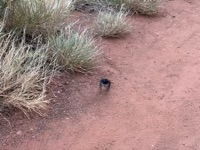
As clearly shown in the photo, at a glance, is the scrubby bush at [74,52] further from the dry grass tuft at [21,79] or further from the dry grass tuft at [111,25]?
the dry grass tuft at [111,25]

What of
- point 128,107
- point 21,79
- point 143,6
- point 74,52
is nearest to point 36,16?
point 74,52

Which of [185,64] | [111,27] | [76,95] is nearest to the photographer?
[76,95]

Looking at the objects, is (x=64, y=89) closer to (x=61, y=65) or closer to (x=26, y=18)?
(x=61, y=65)

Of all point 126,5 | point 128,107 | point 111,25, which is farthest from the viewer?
point 126,5

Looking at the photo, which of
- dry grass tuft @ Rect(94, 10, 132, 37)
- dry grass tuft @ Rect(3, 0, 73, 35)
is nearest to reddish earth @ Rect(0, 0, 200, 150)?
dry grass tuft @ Rect(94, 10, 132, 37)

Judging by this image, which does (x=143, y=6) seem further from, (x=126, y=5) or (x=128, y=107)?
(x=128, y=107)

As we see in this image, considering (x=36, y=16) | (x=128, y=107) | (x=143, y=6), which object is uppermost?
(x=36, y=16)

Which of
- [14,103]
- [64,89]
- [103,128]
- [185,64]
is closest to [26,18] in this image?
[64,89]
